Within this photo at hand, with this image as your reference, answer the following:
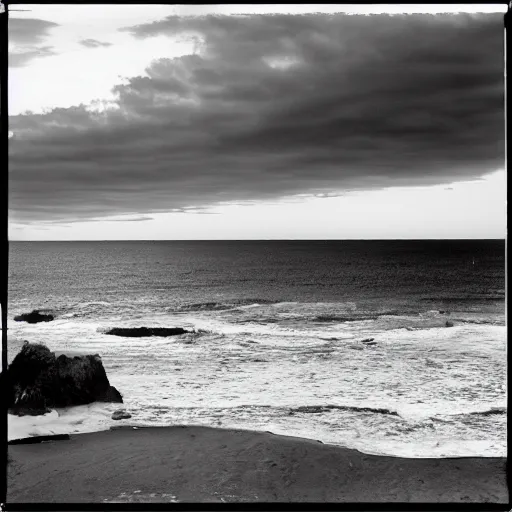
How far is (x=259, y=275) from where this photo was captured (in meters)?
34.8

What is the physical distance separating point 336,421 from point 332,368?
470 centimetres

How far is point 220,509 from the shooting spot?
2230mm

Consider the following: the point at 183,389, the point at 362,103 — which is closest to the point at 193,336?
the point at 183,389

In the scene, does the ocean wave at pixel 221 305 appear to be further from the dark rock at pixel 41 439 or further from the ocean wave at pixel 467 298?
the dark rock at pixel 41 439

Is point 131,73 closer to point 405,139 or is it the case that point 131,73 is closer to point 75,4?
point 405,139

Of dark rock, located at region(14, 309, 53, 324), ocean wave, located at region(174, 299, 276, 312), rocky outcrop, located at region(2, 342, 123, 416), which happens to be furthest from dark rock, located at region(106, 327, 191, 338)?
rocky outcrop, located at region(2, 342, 123, 416)

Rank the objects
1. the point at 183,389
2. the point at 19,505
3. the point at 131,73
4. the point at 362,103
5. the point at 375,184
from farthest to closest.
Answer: the point at 362,103 → the point at 375,184 → the point at 131,73 → the point at 183,389 → the point at 19,505

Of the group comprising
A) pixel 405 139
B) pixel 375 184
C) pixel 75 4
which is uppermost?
pixel 405 139

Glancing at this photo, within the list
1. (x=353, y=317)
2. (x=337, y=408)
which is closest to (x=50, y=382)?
(x=337, y=408)

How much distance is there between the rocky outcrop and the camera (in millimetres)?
5348

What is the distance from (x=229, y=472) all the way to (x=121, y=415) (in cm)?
208

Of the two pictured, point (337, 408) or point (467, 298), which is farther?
point (467, 298)

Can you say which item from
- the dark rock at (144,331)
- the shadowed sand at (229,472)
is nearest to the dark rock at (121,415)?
the shadowed sand at (229,472)

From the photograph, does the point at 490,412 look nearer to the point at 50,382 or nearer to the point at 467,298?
the point at 50,382
